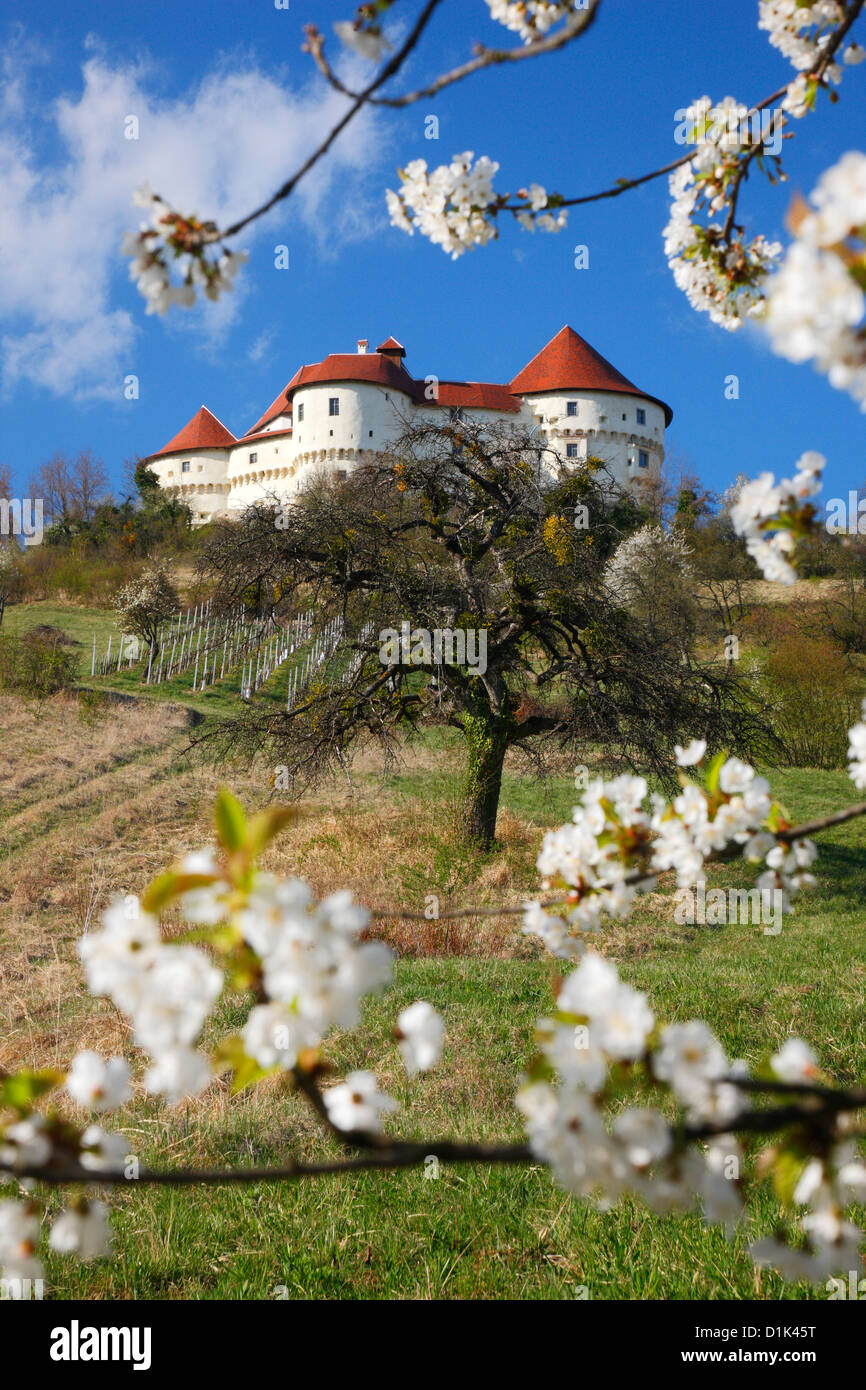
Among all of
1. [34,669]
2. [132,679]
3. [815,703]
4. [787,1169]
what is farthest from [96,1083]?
[132,679]

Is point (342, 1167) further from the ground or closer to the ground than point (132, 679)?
closer to the ground

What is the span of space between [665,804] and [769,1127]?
1.01m

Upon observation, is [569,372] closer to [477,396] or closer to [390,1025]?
[477,396]

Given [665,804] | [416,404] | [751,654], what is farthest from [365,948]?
[416,404]

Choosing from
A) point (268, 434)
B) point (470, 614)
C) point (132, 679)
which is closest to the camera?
point (470, 614)

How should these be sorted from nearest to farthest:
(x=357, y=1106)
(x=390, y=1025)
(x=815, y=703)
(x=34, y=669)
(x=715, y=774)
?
(x=357, y=1106)
(x=715, y=774)
(x=390, y=1025)
(x=34, y=669)
(x=815, y=703)

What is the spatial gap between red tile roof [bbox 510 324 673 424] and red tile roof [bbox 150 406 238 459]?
1878 cm

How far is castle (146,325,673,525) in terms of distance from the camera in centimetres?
4878

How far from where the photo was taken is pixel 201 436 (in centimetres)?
5666

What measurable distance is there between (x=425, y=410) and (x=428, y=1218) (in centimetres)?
4921

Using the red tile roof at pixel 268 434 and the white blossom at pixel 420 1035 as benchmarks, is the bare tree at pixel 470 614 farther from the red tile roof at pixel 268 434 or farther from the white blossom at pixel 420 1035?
the red tile roof at pixel 268 434

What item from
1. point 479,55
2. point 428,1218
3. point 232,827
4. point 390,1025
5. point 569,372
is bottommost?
point 428,1218

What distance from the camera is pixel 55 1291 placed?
9.08 ft
